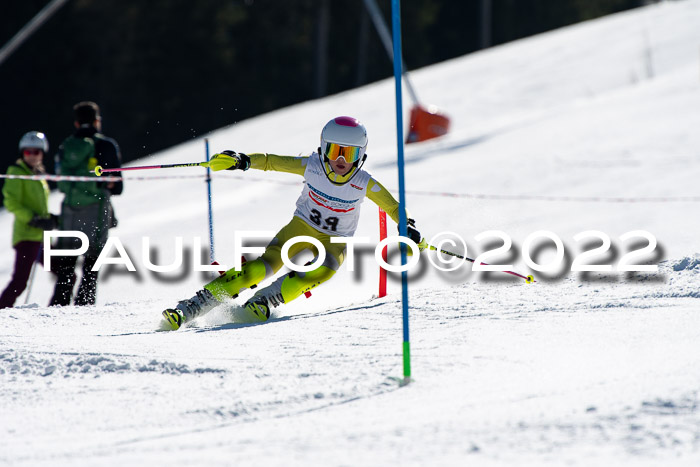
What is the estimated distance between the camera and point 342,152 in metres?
6.00

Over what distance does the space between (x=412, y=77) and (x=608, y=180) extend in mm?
13836

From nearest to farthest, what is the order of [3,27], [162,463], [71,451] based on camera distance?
[162,463]
[71,451]
[3,27]

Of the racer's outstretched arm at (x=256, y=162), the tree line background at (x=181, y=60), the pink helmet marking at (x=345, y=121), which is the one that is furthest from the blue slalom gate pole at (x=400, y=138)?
the tree line background at (x=181, y=60)

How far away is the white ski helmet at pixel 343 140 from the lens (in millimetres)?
5949

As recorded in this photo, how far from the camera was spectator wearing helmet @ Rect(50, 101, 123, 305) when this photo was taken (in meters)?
7.46

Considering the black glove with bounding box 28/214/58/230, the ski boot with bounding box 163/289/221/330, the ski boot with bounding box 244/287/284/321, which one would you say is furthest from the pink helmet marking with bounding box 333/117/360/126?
the black glove with bounding box 28/214/58/230

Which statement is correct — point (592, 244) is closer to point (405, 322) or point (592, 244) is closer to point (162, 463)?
point (405, 322)

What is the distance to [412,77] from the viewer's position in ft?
82.8

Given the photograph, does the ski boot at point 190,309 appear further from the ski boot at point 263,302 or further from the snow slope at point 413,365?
the ski boot at point 263,302

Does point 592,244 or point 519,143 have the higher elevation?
point 519,143

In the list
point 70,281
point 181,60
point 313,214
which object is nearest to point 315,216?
point 313,214

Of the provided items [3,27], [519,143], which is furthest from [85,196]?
[3,27]

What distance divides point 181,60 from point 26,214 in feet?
105

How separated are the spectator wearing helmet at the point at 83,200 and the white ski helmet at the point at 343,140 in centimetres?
226
